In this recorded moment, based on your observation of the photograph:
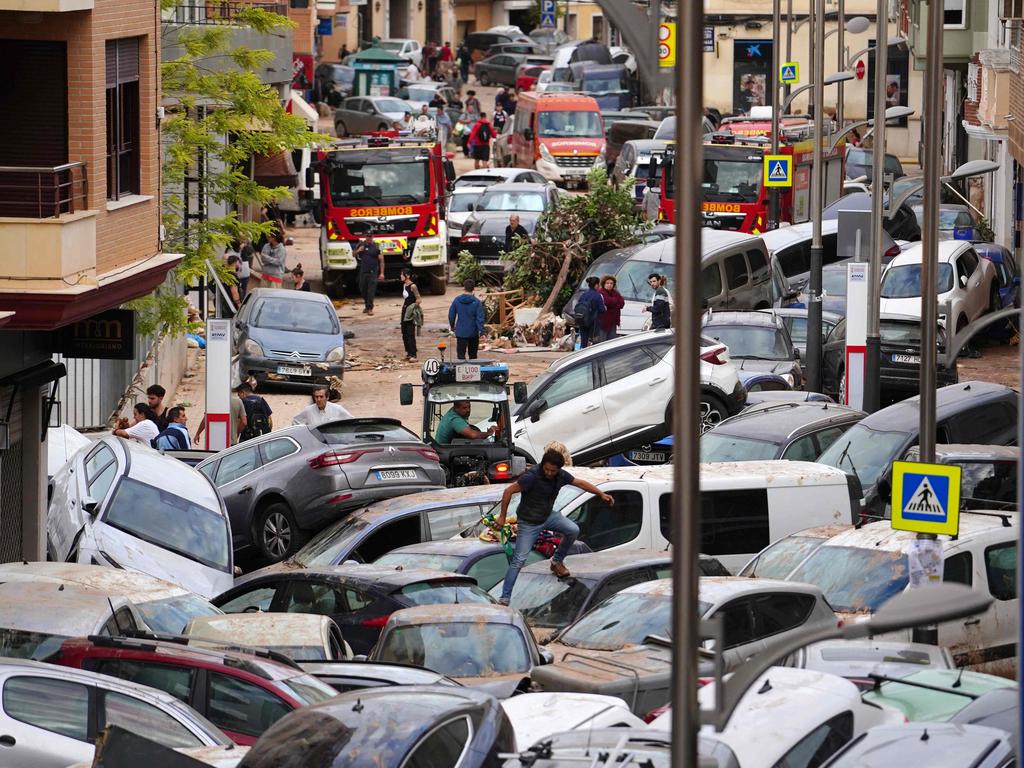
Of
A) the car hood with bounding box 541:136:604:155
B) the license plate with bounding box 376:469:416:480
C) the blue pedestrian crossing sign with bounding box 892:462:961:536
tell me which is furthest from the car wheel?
the car hood with bounding box 541:136:604:155

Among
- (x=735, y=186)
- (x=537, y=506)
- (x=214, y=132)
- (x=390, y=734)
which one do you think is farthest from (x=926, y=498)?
(x=735, y=186)

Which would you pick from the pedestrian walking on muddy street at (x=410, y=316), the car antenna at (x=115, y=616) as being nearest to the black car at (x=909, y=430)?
the car antenna at (x=115, y=616)

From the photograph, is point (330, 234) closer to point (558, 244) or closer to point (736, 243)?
point (558, 244)

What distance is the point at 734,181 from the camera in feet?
126

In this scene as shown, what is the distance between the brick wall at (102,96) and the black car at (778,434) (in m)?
6.17

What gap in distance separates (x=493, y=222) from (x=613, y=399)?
58.8 ft

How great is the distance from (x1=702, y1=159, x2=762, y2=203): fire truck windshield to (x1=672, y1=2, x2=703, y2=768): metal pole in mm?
31229

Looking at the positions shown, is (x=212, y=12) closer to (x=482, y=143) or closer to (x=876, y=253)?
(x=876, y=253)

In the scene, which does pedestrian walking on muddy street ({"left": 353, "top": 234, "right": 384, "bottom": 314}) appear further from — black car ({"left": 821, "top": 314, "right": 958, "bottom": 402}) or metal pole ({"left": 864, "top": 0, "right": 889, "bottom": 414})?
metal pole ({"left": 864, "top": 0, "right": 889, "bottom": 414})

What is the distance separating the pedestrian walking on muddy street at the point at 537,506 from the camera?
14.4 metres

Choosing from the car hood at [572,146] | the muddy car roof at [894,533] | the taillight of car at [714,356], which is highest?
the car hood at [572,146]

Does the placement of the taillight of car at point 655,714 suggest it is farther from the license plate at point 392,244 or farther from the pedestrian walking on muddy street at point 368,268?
the license plate at point 392,244

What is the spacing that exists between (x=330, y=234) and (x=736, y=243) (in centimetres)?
1063

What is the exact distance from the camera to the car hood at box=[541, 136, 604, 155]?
51.6m
